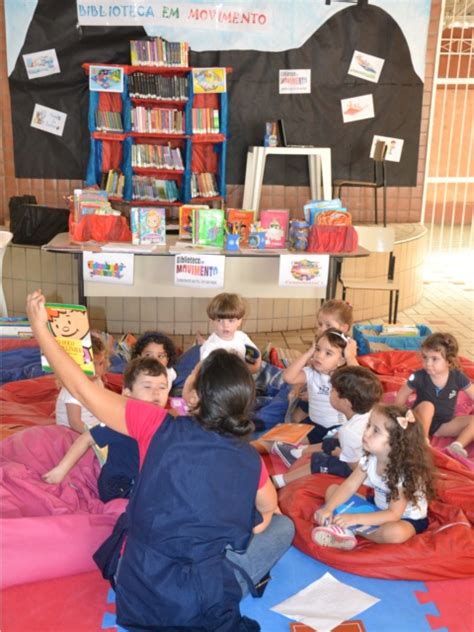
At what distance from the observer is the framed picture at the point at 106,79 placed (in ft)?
21.2

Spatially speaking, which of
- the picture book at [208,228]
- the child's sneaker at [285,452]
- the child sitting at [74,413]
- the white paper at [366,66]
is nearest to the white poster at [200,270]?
the picture book at [208,228]

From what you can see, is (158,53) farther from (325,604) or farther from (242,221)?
(325,604)

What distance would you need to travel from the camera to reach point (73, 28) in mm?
6871

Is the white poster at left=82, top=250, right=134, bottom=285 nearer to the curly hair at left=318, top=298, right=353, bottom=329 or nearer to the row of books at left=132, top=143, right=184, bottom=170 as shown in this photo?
the curly hair at left=318, top=298, right=353, bottom=329

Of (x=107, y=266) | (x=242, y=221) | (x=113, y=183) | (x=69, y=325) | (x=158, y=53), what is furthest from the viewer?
(x=113, y=183)

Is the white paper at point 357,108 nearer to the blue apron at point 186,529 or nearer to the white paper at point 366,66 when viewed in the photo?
the white paper at point 366,66

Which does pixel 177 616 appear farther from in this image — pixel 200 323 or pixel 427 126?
pixel 427 126

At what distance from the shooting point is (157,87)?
21.5ft

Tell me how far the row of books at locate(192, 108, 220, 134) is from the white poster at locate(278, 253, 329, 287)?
2.79 meters

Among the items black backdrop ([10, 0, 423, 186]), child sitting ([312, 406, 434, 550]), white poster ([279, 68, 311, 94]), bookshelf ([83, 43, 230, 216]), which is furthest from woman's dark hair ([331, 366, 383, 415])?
white poster ([279, 68, 311, 94])

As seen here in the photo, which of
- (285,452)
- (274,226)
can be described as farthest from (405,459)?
(274,226)

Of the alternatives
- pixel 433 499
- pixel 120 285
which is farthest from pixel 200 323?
pixel 433 499

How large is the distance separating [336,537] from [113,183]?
506 centimetres

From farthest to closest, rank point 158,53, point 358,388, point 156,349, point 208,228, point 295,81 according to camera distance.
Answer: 1. point 295,81
2. point 158,53
3. point 208,228
4. point 156,349
5. point 358,388
